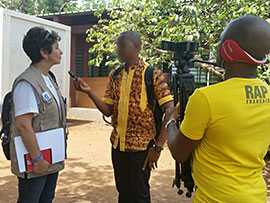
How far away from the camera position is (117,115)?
3.18 meters

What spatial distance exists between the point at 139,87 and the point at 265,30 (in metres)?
1.52

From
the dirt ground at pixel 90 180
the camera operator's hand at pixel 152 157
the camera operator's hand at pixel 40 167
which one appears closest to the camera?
the camera operator's hand at pixel 40 167

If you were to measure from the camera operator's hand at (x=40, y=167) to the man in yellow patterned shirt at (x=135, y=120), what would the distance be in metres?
0.68

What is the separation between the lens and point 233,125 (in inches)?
65.3

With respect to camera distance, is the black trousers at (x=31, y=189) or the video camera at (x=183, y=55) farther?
the black trousers at (x=31, y=189)

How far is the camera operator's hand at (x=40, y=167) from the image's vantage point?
254 centimetres

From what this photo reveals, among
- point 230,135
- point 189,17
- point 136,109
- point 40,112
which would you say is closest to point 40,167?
point 40,112

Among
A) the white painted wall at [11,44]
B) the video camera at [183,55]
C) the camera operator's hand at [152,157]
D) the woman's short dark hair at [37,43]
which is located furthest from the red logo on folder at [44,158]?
the white painted wall at [11,44]

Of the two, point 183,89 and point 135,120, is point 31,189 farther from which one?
point 183,89

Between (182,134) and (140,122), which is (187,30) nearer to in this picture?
(140,122)

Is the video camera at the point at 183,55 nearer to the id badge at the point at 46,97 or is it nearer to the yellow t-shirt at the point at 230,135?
the yellow t-shirt at the point at 230,135

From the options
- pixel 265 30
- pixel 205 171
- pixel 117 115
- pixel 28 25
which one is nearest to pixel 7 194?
pixel 117 115

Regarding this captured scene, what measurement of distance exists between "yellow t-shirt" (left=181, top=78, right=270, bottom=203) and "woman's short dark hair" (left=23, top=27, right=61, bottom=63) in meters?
1.27

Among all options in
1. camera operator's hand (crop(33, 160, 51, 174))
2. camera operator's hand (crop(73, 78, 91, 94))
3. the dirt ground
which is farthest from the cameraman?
the dirt ground
